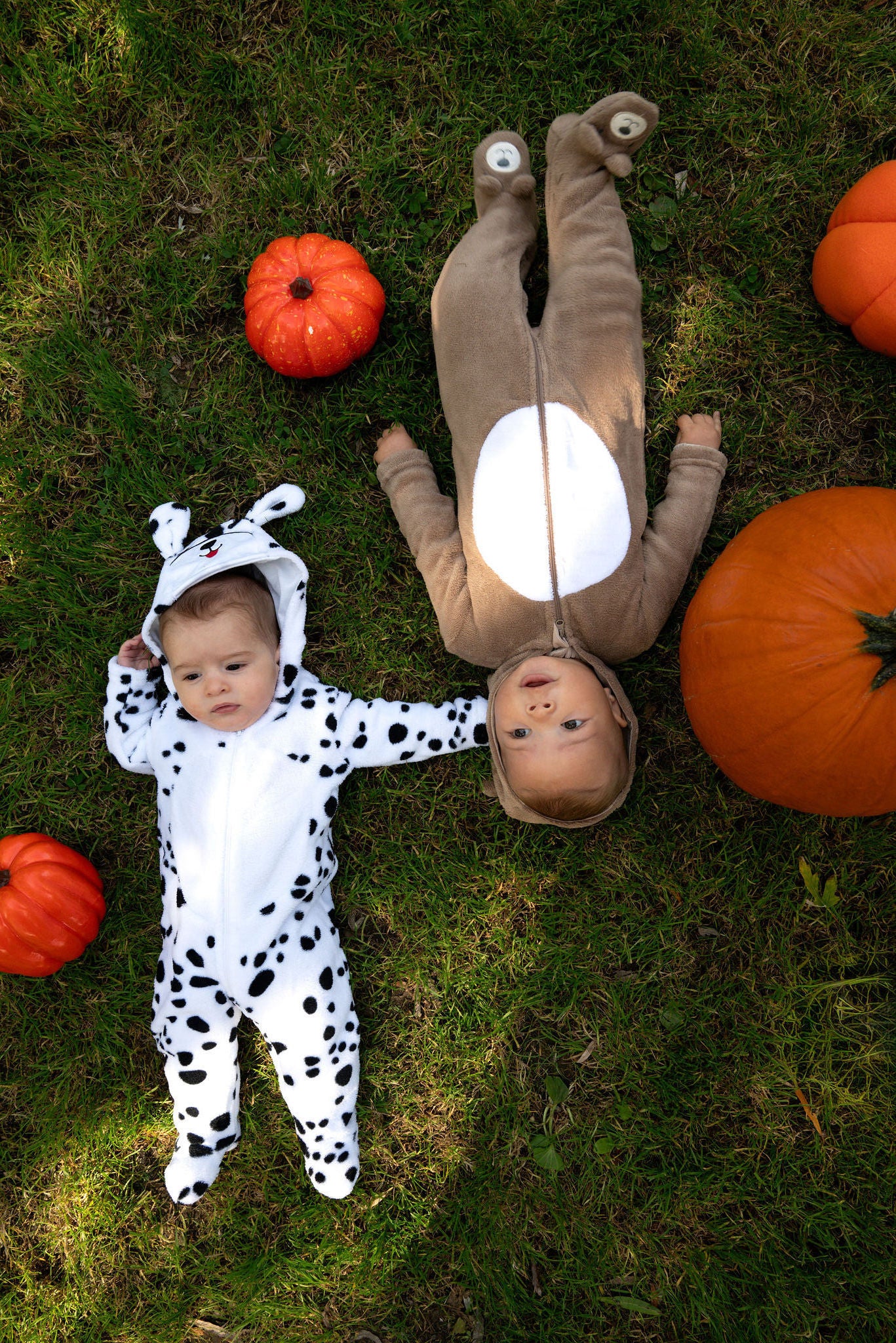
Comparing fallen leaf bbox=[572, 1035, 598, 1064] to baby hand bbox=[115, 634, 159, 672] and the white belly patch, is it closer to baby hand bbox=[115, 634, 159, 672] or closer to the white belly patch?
the white belly patch

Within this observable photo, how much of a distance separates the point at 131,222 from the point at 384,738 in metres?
2.39

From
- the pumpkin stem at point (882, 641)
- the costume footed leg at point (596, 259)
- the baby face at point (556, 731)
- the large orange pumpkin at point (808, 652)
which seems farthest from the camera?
the costume footed leg at point (596, 259)

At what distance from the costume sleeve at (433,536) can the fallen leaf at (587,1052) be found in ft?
5.36

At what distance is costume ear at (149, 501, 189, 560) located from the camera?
3.31 metres

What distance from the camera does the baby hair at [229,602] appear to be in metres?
3.02

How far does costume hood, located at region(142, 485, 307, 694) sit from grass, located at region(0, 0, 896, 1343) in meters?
0.13

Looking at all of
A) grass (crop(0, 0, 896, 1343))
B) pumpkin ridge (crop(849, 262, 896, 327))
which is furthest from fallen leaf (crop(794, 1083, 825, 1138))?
pumpkin ridge (crop(849, 262, 896, 327))

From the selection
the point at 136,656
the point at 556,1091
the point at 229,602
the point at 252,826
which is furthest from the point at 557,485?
the point at 556,1091

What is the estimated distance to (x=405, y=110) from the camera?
10.9ft

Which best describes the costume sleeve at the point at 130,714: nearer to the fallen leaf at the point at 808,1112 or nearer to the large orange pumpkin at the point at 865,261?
the fallen leaf at the point at 808,1112

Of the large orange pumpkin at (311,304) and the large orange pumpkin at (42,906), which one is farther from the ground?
the large orange pumpkin at (311,304)

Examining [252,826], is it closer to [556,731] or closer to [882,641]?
[556,731]

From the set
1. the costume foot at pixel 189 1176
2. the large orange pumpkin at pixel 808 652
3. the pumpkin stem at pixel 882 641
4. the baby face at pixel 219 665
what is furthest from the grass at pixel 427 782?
the pumpkin stem at pixel 882 641

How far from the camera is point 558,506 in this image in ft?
9.32
